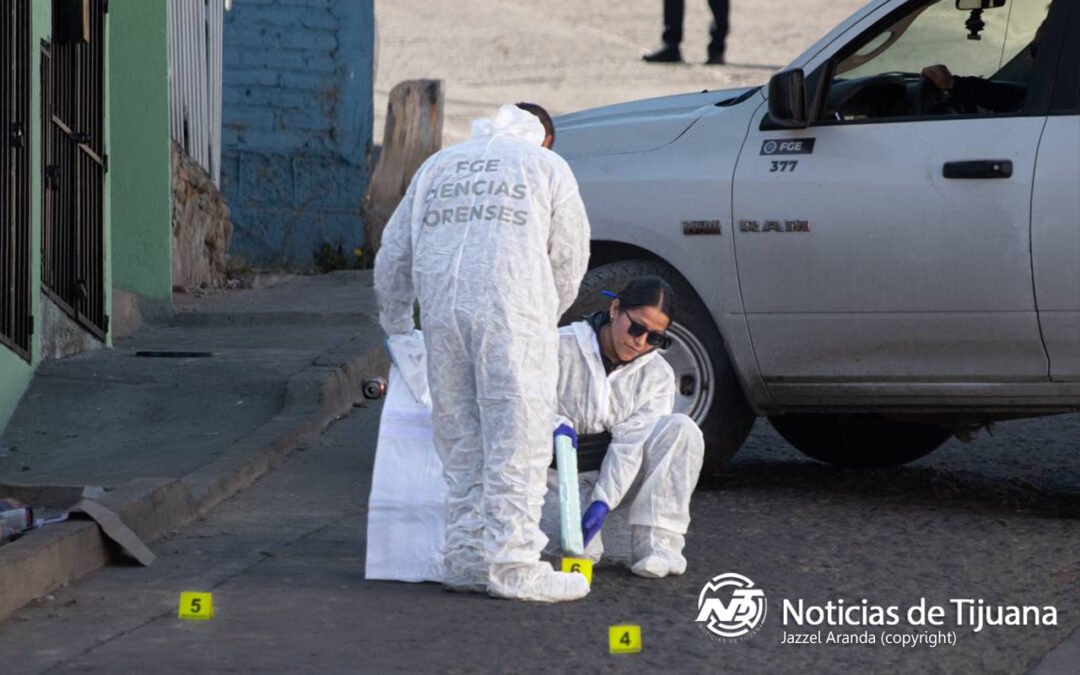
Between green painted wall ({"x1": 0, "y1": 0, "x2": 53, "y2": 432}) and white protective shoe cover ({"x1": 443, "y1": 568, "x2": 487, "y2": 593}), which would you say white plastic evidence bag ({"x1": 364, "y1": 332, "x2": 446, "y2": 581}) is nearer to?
white protective shoe cover ({"x1": 443, "y1": 568, "x2": 487, "y2": 593})

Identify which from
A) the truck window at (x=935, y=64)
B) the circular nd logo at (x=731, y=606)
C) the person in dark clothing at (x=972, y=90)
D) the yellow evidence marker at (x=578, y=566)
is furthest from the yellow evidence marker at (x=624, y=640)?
the person in dark clothing at (x=972, y=90)

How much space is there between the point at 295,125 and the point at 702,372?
8.63m

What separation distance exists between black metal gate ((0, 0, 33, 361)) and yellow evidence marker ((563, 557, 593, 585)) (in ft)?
13.0

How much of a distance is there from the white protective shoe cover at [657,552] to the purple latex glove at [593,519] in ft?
0.53

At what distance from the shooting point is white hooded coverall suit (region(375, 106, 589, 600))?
18.0ft

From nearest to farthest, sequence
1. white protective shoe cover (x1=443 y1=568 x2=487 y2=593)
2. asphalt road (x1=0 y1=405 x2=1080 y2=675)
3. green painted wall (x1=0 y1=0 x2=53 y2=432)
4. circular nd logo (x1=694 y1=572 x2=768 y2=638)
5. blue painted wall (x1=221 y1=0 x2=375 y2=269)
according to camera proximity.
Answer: asphalt road (x1=0 y1=405 x2=1080 y2=675), circular nd logo (x1=694 y1=572 x2=768 y2=638), white protective shoe cover (x1=443 y1=568 x2=487 y2=593), green painted wall (x1=0 y1=0 x2=53 y2=432), blue painted wall (x1=221 y1=0 x2=375 y2=269)

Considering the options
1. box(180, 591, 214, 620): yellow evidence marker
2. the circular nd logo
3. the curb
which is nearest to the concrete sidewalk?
the curb

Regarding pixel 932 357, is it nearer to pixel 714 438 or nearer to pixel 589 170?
pixel 714 438

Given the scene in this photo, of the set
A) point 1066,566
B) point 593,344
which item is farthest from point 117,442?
point 1066,566

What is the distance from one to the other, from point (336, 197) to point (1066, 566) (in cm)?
1014

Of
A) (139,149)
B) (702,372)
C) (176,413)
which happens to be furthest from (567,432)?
(139,149)

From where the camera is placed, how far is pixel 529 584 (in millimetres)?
5488

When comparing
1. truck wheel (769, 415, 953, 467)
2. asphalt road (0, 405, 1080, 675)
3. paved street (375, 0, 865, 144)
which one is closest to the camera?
asphalt road (0, 405, 1080, 675)

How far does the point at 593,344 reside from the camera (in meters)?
5.96
